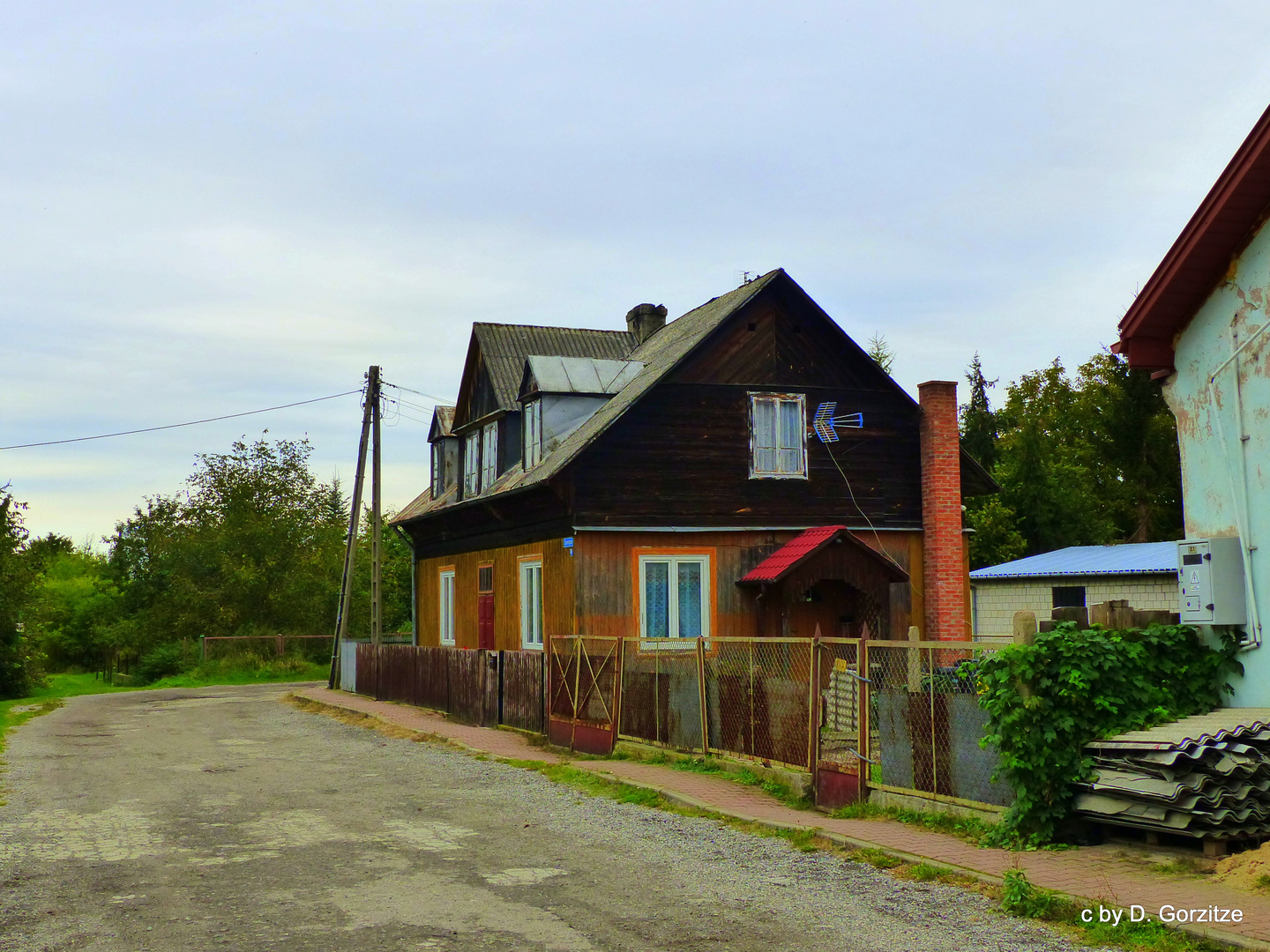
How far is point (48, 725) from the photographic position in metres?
24.9

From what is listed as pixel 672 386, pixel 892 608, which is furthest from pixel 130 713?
pixel 892 608

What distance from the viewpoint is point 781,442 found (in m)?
23.9

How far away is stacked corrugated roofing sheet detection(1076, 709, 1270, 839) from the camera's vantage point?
27.9 ft

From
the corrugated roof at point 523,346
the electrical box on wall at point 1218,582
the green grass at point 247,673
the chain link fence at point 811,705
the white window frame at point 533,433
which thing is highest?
the corrugated roof at point 523,346

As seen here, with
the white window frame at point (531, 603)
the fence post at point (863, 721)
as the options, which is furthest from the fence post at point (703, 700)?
the white window frame at point (531, 603)

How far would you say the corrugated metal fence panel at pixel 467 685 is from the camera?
72.8 feet

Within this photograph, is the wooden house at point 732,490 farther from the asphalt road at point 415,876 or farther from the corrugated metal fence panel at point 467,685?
the asphalt road at point 415,876

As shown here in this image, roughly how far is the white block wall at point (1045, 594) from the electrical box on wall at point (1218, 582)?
658 inches

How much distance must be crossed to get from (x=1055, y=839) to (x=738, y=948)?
11.9 ft

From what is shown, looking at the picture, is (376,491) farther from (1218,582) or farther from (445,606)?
(1218,582)

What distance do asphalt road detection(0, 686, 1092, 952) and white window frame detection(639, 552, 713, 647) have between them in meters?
7.05

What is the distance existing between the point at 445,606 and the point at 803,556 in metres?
11.6

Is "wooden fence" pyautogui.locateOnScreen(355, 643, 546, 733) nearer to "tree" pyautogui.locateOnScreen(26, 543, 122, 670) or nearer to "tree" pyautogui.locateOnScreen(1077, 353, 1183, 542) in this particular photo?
"tree" pyautogui.locateOnScreen(1077, 353, 1183, 542)

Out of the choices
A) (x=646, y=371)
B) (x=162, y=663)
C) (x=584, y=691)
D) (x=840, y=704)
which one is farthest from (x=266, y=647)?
(x=840, y=704)
